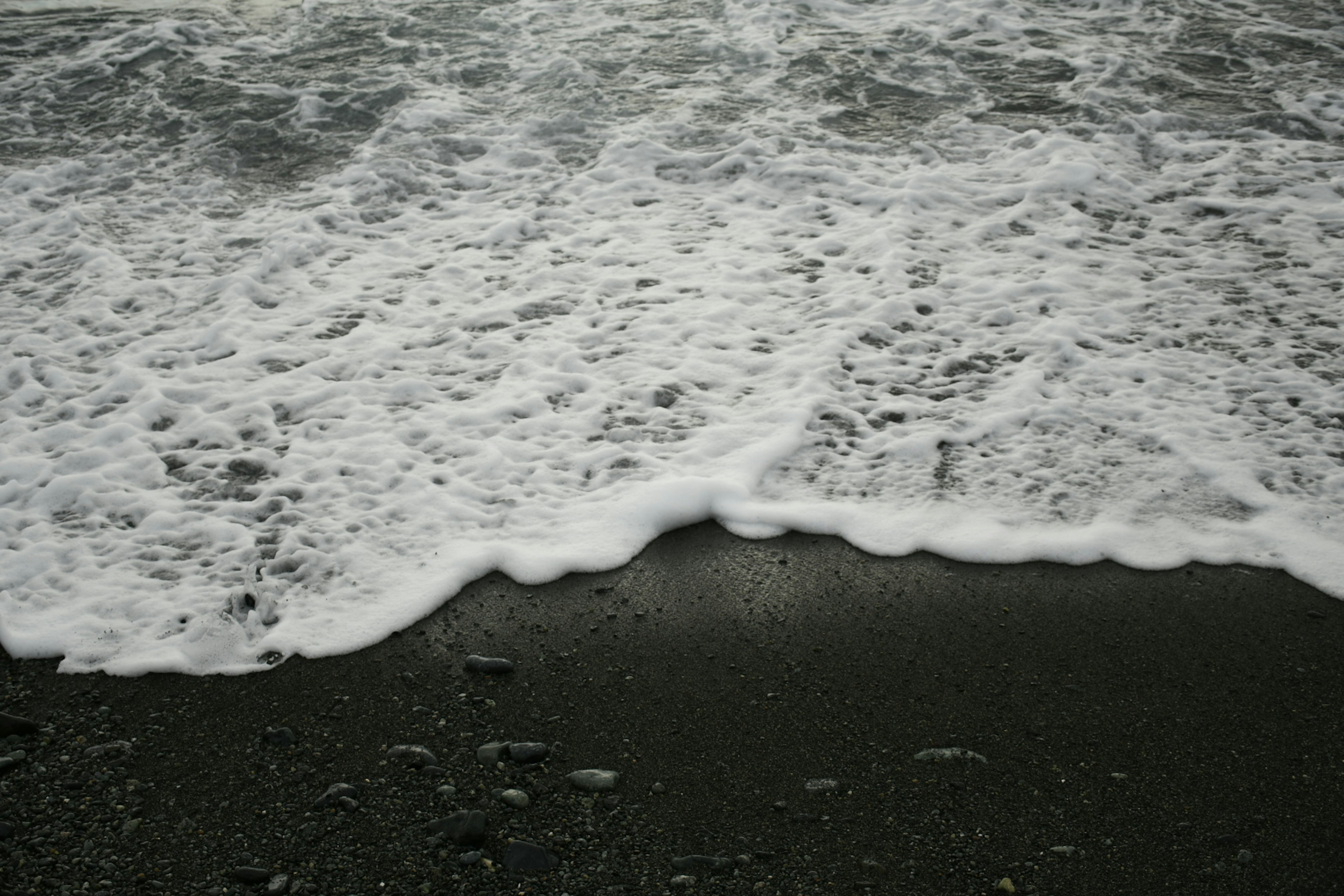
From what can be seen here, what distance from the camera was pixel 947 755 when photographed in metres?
2.74

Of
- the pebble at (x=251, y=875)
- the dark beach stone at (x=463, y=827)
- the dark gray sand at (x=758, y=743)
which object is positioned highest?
the pebble at (x=251, y=875)

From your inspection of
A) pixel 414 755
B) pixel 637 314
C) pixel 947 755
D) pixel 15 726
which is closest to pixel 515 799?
pixel 414 755

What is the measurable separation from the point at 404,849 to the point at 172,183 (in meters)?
5.60

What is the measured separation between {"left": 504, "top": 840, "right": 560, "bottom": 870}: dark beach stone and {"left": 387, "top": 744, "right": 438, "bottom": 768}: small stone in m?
0.39

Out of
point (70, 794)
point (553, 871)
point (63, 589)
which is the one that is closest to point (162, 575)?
point (63, 589)

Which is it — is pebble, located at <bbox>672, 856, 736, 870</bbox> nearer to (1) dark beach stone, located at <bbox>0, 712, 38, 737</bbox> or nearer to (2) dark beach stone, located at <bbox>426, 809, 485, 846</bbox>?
(2) dark beach stone, located at <bbox>426, 809, 485, 846</bbox>

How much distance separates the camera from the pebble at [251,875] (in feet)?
7.99

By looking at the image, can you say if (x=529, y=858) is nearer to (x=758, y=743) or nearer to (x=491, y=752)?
(x=491, y=752)

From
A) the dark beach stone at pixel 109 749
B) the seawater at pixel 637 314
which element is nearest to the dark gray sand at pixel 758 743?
the dark beach stone at pixel 109 749

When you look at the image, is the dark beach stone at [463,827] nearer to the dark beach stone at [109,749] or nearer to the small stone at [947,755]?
the dark beach stone at [109,749]

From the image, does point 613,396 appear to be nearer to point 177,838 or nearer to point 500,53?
point 177,838

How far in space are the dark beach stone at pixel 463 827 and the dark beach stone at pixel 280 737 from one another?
1.82 feet

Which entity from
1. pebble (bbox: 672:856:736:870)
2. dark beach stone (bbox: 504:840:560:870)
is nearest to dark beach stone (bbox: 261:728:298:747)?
dark beach stone (bbox: 504:840:560:870)

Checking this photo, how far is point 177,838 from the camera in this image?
8.36 ft
